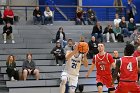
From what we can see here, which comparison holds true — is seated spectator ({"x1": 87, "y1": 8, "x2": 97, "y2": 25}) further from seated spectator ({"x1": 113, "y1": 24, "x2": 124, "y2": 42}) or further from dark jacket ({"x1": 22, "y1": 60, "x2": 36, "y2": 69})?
dark jacket ({"x1": 22, "y1": 60, "x2": 36, "y2": 69})

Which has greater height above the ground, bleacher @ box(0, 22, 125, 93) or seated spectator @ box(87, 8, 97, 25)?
seated spectator @ box(87, 8, 97, 25)

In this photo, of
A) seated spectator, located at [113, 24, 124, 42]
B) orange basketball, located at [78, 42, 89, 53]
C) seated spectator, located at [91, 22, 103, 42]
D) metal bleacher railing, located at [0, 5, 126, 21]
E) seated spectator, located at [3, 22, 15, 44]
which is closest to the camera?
orange basketball, located at [78, 42, 89, 53]

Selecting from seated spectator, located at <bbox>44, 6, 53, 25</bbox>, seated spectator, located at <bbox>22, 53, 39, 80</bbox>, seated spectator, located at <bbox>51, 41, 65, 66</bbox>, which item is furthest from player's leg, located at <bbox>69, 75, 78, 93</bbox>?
seated spectator, located at <bbox>44, 6, 53, 25</bbox>

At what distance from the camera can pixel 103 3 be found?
2716cm

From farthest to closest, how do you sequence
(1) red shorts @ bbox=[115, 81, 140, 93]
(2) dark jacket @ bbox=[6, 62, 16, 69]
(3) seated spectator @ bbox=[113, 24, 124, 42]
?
(3) seated spectator @ bbox=[113, 24, 124, 42]
(2) dark jacket @ bbox=[6, 62, 16, 69]
(1) red shorts @ bbox=[115, 81, 140, 93]

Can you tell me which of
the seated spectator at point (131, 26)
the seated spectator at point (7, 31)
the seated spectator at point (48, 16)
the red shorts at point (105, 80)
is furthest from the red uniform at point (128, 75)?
the seated spectator at point (48, 16)

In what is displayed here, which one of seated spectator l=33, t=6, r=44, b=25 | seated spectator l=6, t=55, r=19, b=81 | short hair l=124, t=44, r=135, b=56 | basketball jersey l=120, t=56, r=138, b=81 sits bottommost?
seated spectator l=6, t=55, r=19, b=81

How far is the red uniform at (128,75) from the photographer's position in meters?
8.80

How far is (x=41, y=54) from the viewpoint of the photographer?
18.6 m

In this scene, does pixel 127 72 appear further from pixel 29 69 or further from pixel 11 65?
pixel 11 65

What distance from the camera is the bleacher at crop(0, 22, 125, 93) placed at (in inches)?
607

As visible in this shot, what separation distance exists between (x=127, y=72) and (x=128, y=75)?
0.24ft

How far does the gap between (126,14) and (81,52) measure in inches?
584

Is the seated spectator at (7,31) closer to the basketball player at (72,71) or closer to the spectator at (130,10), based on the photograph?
the spectator at (130,10)
